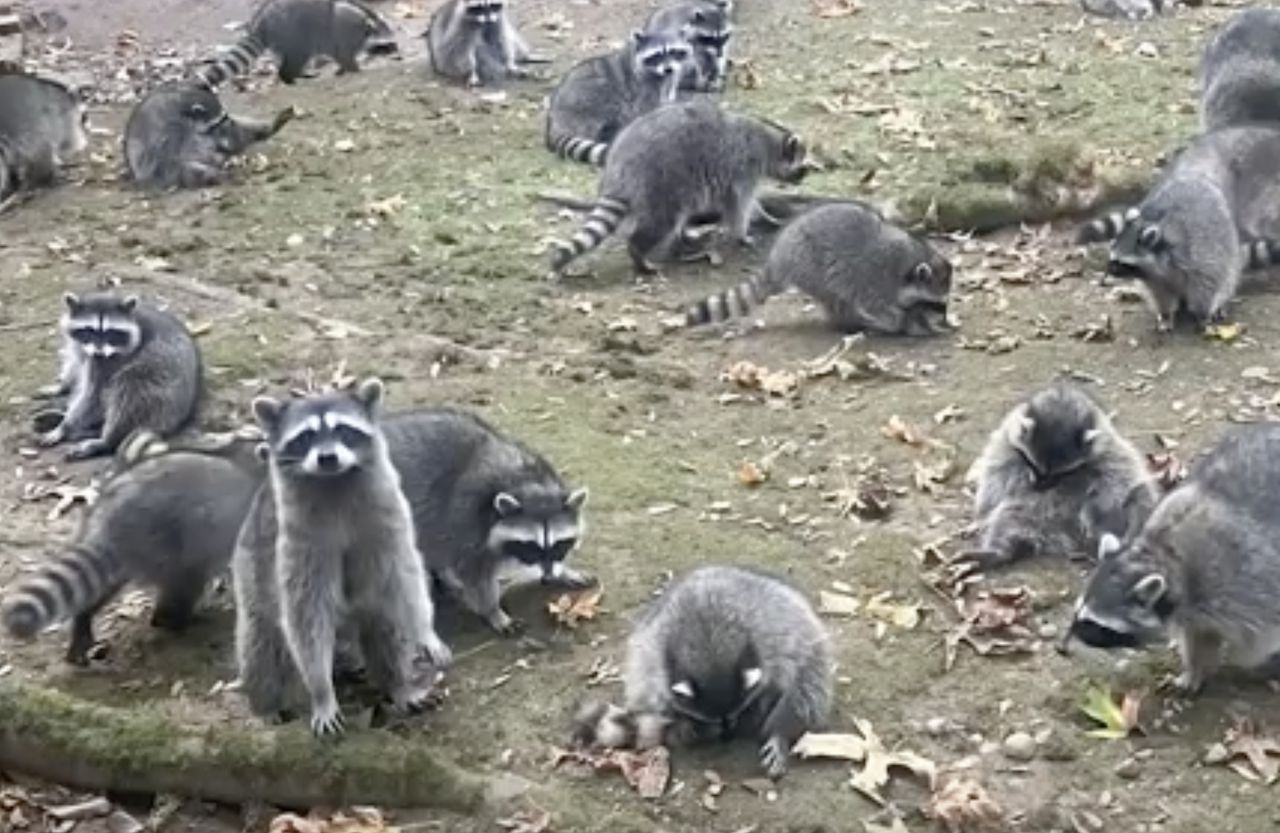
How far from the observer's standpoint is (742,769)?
5062mm

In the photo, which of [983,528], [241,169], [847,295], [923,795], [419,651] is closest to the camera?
[923,795]

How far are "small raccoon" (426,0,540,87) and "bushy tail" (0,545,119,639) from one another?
6.71 meters

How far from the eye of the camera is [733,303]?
835cm

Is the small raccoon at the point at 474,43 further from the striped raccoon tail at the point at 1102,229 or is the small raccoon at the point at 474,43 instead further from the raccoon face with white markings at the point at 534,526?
the raccoon face with white markings at the point at 534,526

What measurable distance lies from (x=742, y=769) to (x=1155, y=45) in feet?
25.8

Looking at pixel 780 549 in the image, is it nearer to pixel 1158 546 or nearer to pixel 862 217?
pixel 1158 546

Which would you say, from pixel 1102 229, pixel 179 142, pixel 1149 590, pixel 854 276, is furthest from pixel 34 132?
pixel 1149 590

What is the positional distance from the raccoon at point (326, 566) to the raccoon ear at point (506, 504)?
0.46 meters

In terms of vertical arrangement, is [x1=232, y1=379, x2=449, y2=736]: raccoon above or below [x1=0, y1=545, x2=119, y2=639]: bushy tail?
above

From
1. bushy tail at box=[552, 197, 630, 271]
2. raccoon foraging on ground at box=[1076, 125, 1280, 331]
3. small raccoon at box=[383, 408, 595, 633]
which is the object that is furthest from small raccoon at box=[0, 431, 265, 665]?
raccoon foraging on ground at box=[1076, 125, 1280, 331]

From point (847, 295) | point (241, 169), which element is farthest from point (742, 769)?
point (241, 169)

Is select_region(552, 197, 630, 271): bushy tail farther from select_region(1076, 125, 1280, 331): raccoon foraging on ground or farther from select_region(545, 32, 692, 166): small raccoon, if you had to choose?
select_region(1076, 125, 1280, 331): raccoon foraging on ground

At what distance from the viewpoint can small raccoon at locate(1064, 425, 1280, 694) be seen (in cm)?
526

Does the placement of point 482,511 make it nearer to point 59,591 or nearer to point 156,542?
point 156,542
